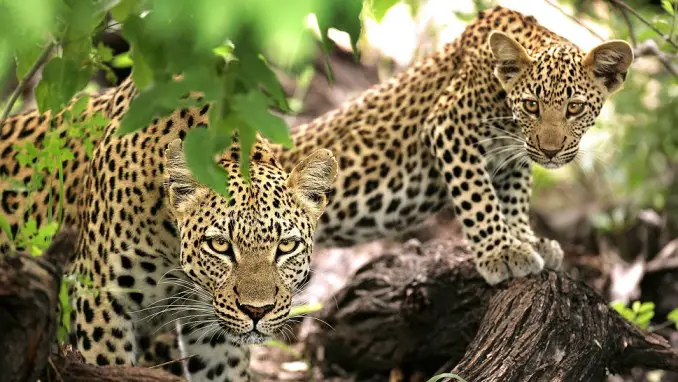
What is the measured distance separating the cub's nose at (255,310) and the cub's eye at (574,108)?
306cm

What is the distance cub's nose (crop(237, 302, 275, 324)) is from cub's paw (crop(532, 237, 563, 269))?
3.05 m

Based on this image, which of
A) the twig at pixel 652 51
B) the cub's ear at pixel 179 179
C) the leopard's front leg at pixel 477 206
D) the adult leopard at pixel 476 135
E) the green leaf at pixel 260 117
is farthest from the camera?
the twig at pixel 652 51

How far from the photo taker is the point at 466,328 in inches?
320

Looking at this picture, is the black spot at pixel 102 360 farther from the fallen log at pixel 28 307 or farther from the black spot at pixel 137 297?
the fallen log at pixel 28 307

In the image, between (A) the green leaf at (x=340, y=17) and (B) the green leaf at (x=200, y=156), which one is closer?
(A) the green leaf at (x=340, y=17)

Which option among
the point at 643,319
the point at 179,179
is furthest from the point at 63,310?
the point at 643,319

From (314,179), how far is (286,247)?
55cm

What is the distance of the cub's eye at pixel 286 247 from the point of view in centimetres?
569

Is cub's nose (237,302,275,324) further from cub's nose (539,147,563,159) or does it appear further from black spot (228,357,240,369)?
cub's nose (539,147,563,159)

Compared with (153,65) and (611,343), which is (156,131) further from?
(611,343)

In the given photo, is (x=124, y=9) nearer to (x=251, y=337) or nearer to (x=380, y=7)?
(x=380, y=7)

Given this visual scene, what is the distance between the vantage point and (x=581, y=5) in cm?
1487

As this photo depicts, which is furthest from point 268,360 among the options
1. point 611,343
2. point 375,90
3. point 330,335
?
point 611,343

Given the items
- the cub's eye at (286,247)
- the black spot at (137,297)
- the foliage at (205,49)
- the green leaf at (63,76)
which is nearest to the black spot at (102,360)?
the black spot at (137,297)
